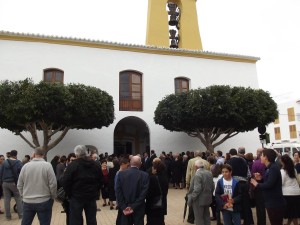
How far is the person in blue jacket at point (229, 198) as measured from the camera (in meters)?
5.48

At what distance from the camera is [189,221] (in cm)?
801

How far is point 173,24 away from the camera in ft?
73.8

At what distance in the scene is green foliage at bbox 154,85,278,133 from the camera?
15.6 metres

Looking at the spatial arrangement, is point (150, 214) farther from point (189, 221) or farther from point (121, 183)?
point (189, 221)

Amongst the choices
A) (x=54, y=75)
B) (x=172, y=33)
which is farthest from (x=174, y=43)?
(x=54, y=75)

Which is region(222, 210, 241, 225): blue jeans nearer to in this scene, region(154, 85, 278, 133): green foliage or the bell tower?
region(154, 85, 278, 133): green foliage

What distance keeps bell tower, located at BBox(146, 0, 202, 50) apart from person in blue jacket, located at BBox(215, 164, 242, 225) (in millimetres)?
16750

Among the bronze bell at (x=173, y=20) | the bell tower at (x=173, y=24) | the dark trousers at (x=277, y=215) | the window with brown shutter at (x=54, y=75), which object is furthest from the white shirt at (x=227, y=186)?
the bronze bell at (x=173, y=20)

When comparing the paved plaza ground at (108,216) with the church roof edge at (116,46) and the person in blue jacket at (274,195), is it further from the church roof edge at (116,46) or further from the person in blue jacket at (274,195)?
the church roof edge at (116,46)

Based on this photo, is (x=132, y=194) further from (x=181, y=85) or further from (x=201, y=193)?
(x=181, y=85)

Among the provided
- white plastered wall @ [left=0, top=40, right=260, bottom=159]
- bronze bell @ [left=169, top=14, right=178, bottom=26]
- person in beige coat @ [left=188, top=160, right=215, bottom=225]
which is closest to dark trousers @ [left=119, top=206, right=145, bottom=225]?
person in beige coat @ [left=188, top=160, right=215, bottom=225]

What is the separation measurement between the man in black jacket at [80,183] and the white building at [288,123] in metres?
37.4

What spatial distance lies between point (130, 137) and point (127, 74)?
4378 millimetres

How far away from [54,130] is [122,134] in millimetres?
6242
